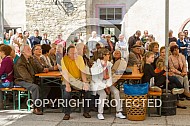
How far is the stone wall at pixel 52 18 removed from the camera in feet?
50.5

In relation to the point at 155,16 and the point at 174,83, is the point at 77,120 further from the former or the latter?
the point at 155,16

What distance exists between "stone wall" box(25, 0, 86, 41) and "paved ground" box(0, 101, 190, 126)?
8.75m

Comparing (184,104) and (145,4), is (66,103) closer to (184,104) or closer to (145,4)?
(184,104)

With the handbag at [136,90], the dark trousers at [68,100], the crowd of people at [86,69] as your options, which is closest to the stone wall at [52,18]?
the crowd of people at [86,69]

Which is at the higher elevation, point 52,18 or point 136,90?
point 52,18

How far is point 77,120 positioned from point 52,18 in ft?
31.5

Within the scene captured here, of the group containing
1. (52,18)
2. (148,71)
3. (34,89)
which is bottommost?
(34,89)

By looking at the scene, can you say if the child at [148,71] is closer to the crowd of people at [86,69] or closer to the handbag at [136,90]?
the crowd of people at [86,69]

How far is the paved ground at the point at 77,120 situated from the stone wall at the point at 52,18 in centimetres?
875

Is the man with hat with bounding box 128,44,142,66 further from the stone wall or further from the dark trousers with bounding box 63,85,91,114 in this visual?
the stone wall

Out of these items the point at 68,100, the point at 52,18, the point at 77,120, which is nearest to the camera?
the point at 77,120

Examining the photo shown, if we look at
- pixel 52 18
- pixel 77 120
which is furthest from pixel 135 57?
pixel 52 18

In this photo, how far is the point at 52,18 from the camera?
1550 cm

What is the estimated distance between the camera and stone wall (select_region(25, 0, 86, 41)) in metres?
15.4
